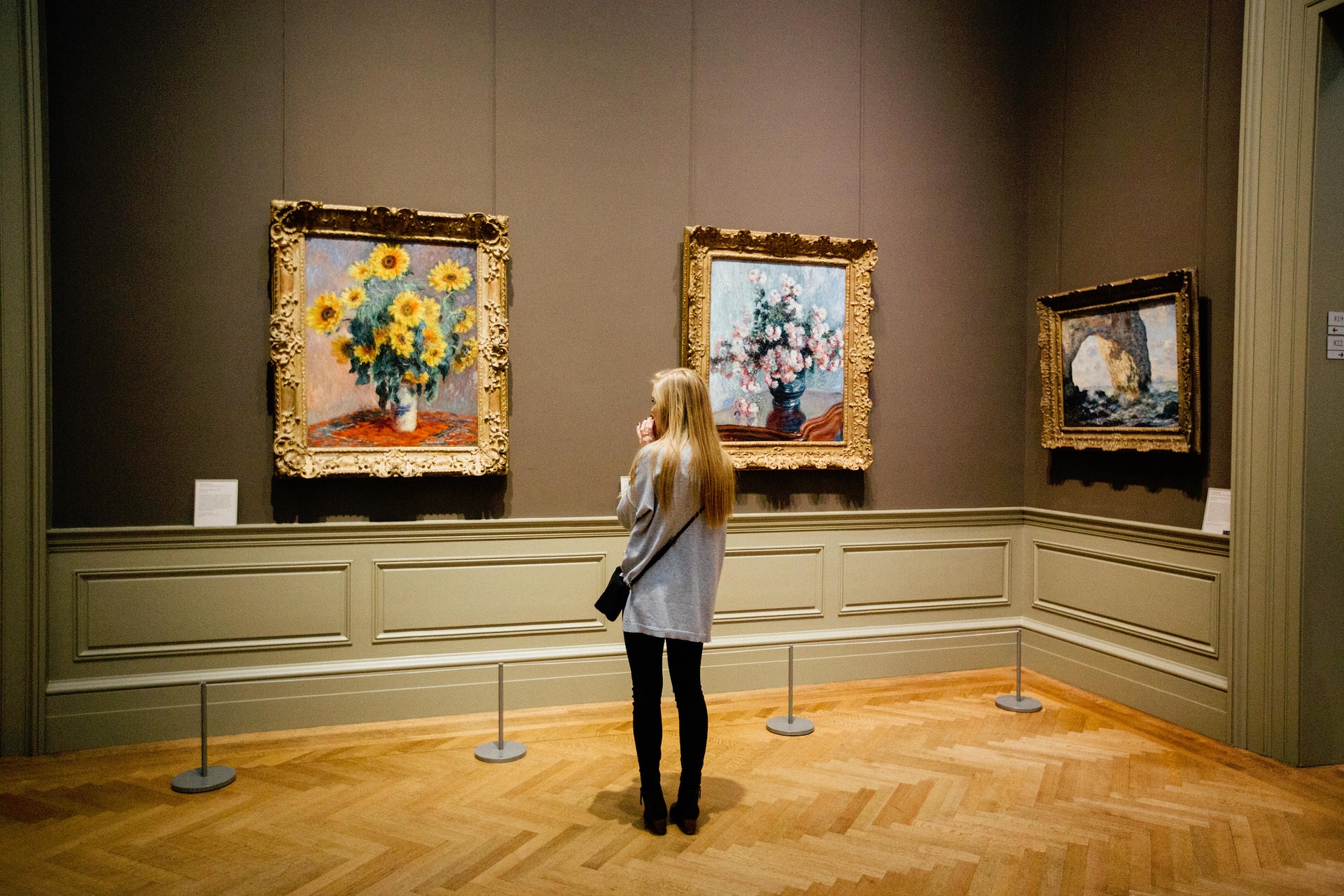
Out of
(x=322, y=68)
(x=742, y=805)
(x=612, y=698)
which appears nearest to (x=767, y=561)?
(x=612, y=698)

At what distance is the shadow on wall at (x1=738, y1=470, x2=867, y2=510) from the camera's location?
5395mm

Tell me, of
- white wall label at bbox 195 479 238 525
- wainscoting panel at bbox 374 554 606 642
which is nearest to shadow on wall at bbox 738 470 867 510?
wainscoting panel at bbox 374 554 606 642

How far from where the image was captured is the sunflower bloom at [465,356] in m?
4.76

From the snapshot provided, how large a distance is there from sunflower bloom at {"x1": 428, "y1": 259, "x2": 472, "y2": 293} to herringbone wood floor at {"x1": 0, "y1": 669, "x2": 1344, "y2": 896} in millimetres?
2334

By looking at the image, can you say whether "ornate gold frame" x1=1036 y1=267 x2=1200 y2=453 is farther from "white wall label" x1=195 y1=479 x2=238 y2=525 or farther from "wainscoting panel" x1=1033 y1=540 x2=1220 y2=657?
"white wall label" x1=195 y1=479 x2=238 y2=525

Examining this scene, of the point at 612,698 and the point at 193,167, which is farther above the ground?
the point at 193,167

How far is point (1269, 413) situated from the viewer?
4199mm

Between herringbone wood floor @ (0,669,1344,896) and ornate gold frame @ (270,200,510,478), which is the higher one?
ornate gold frame @ (270,200,510,478)

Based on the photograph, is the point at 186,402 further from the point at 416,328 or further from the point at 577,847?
the point at 577,847

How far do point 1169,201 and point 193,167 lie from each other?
5.15 meters

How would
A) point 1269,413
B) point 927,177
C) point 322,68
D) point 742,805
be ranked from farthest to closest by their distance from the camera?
point 927,177
point 322,68
point 1269,413
point 742,805

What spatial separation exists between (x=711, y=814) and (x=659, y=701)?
0.64 metres

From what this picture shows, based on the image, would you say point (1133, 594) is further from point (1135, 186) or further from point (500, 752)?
point (500, 752)

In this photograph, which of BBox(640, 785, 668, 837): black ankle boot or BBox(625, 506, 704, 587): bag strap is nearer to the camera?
BBox(625, 506, 704, 587): bag strap
